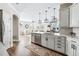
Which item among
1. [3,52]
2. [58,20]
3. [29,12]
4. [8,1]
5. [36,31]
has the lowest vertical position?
[3,52]

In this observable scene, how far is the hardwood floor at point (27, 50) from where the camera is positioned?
2898mm

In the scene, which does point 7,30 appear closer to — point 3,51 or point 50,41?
point 3,51

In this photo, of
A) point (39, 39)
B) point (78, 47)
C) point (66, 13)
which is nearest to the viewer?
point (78, 47)

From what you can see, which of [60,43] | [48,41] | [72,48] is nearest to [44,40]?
[48,41]

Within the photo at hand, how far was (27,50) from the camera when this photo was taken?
9.61 feet

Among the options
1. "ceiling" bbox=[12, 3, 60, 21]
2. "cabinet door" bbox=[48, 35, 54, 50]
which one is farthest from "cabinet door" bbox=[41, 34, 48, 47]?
"ceiling" bbox=[12, 3, 60, 21]

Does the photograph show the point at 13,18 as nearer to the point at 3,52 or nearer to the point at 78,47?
the point at 3,52

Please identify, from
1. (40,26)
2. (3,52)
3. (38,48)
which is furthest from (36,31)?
(3,52)

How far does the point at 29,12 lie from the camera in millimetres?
2855

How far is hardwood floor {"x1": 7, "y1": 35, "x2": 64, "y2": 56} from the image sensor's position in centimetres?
290

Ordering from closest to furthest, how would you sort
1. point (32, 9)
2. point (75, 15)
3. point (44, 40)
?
point (32, 9) < point (75, 15) < point (44, 40)

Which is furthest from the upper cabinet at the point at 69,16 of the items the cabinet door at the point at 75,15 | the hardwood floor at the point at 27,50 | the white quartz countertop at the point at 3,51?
the white quartz countertop at the point at 3,51

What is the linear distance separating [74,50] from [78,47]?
15cm

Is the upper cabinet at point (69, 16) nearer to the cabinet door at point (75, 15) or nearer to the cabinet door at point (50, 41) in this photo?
the cabinet door at point (75, 15)
